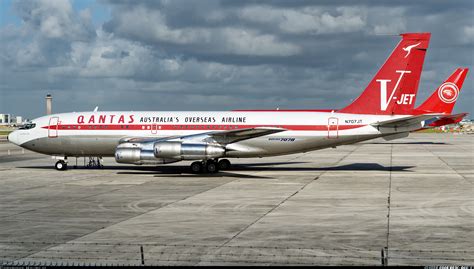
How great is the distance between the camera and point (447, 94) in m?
67.1

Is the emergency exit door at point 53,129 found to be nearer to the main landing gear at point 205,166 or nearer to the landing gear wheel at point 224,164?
the main landing gear at point 205,166

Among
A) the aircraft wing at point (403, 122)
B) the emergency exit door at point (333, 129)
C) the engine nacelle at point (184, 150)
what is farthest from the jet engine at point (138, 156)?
the aircraft wing at point (403, 122)

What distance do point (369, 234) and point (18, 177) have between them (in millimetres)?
25734

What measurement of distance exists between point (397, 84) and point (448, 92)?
3250 cm

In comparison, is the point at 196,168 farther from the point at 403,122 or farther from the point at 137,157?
the point at 403,122

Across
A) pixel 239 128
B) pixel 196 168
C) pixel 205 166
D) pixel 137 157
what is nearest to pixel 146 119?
pixel 196 168

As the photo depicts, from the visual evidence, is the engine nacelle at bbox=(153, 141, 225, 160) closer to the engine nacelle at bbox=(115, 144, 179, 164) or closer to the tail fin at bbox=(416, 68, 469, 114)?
the engine nacelle at bbox=(115, 144, 179, 164)

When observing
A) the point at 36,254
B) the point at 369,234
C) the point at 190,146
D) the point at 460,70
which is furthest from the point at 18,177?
the point at 460,70

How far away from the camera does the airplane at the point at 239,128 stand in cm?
3547

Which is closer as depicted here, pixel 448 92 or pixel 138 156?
pixel 138 156

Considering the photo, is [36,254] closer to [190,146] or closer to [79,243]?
[79,243]

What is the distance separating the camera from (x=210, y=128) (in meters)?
38.8

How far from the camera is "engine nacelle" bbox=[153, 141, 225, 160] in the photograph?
34.8 meters

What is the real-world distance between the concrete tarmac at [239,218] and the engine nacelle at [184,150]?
4.57 ft
